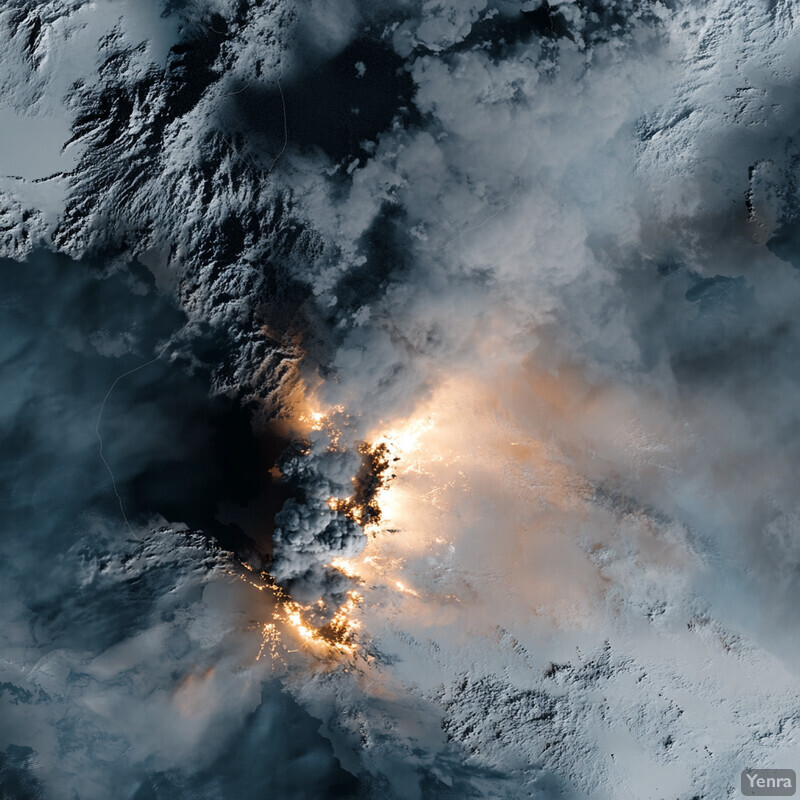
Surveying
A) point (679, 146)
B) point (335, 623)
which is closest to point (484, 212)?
point (679, 146)

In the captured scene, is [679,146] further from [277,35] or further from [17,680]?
[17,680]

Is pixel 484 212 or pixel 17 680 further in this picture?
pixel 17 680

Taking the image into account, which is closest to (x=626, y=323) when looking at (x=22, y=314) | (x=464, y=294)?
(x=464, y=294)

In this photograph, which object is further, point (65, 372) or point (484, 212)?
point (65, 372)

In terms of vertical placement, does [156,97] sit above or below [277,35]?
below

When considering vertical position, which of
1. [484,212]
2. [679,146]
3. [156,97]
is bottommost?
[484,212]

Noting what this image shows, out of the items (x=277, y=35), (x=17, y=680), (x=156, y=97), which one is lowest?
(x=17, y=680)

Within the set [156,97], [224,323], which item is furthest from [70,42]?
[224,323]

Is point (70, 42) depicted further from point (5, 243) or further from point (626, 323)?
point (626, 323)

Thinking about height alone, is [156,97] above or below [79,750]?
above
